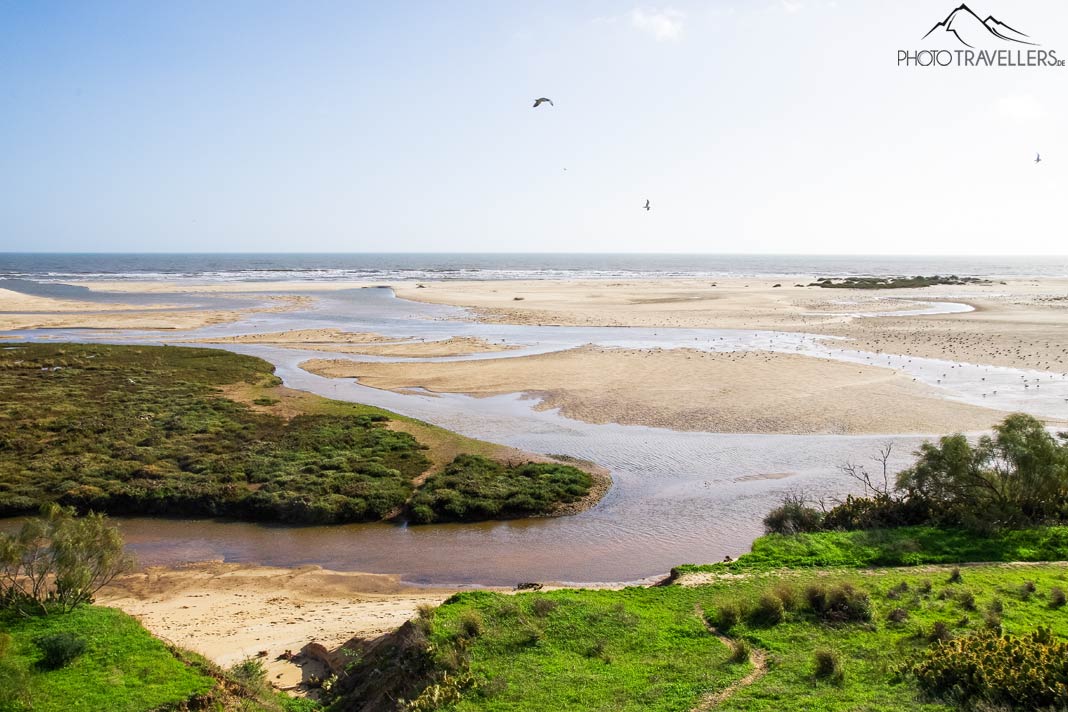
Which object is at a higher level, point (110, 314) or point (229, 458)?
point (110, 314)

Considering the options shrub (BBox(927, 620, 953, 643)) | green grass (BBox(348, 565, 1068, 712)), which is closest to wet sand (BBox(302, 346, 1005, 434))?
green grass (BBox(348, 565, 1068, 712))

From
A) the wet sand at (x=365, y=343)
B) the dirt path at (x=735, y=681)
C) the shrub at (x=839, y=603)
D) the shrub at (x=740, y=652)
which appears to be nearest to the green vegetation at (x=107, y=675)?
the dirt path at (x=735, y=681)

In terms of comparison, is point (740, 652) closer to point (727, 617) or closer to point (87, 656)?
point (727, 617)

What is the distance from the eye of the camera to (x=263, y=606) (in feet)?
54.2

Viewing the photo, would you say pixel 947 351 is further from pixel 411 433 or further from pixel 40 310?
pixel 40 310

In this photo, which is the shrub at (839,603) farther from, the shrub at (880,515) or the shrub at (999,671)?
the shrub at (880,515)

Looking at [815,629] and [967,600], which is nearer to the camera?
[815,629]

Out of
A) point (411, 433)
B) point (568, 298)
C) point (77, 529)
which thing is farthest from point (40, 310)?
point (77, 529)

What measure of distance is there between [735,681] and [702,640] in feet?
5.08

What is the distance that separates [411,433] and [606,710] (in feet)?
67.8

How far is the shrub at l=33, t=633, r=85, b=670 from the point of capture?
12.3 metres

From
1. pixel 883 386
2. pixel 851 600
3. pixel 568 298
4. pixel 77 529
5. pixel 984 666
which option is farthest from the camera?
pixel 568 298

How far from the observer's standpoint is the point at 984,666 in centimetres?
1012

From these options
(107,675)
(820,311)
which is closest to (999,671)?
(107,675)
